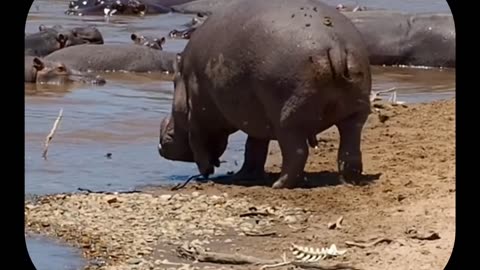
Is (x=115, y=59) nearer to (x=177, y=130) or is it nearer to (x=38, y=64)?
(x=38, y=64)

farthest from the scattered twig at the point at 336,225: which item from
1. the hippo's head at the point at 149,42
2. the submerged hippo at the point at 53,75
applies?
the hippo's head at the point at 149,42

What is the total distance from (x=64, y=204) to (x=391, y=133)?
95.3 inches

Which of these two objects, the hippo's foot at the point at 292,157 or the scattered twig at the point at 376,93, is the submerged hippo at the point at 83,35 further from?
the hippo's foot at the point at 292,157

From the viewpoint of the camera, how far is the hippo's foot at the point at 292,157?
4.92 meters

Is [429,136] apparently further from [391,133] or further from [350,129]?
[350,129]

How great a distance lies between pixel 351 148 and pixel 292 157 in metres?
0.26

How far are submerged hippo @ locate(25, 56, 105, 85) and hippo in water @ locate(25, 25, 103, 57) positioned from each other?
1701mm

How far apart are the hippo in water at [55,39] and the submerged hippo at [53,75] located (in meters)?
1.70

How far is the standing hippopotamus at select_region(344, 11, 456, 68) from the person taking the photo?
10.6 m

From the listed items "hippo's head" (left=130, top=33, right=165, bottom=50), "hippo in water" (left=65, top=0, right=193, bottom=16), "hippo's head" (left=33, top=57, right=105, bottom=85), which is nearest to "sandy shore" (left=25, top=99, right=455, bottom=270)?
"hippo's head" (left=33, top=57, right=105, bottom=85)

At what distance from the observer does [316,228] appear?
4.20 metres

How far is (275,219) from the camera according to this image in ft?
14.4
